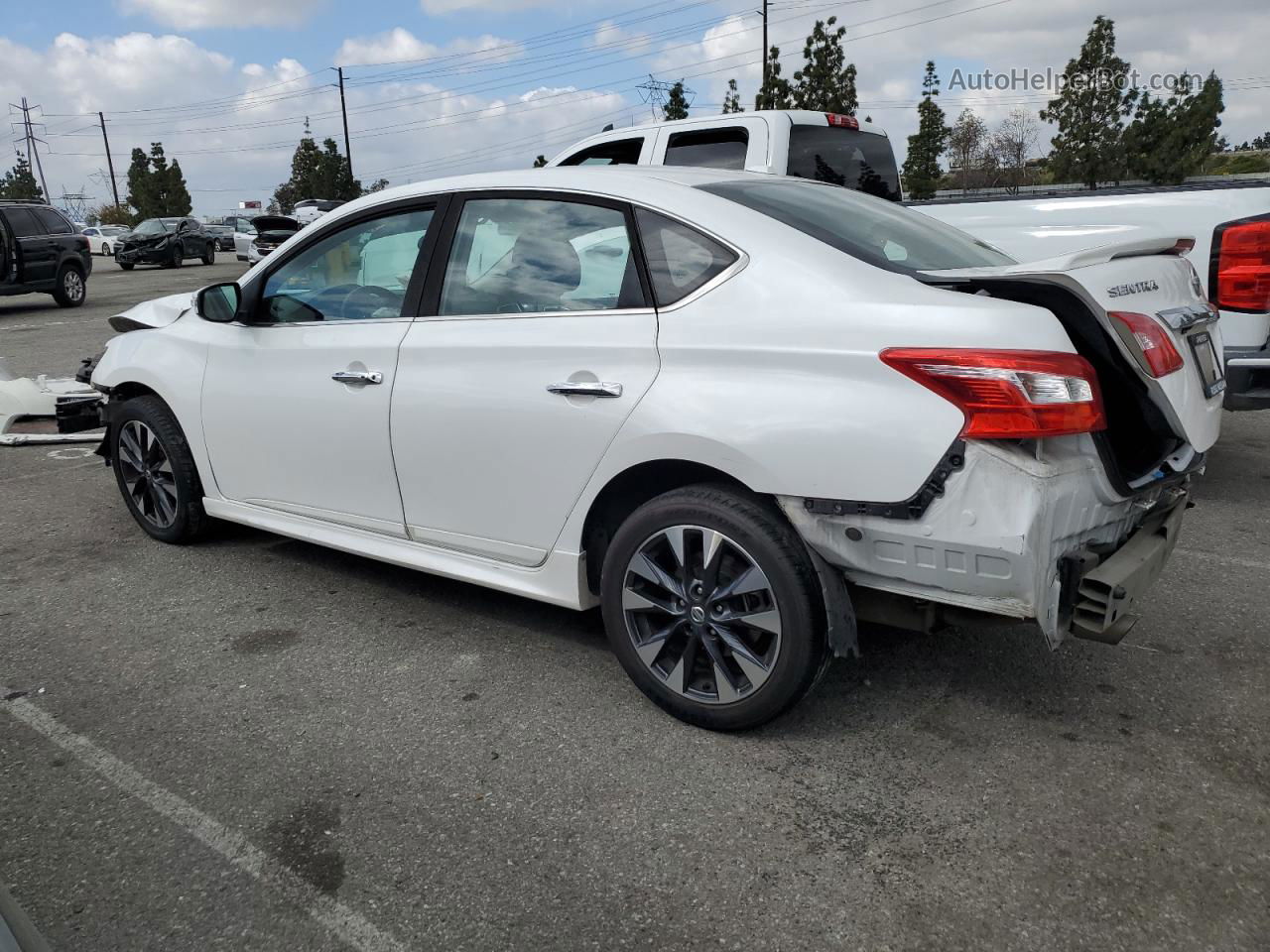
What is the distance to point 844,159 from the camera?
738 centimetres

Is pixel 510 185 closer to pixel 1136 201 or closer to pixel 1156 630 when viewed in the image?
pixel 1156 630

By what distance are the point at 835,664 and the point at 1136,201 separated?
3.54 meters

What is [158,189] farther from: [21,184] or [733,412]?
[733,412]

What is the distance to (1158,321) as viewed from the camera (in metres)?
2.89

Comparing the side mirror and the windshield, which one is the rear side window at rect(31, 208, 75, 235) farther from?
the side mirror

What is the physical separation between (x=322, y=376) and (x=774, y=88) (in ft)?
108

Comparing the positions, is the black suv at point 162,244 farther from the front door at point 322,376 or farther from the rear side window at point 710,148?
the front door at point 322,376

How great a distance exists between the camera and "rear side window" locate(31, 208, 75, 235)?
1733 centimetres

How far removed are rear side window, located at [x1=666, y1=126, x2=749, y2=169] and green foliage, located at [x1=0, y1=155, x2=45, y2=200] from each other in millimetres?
105111

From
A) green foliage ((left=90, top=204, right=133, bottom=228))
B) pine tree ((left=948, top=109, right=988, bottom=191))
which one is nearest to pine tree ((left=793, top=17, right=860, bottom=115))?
pine tree ((left=948, top=109, right=988, bottom=191))

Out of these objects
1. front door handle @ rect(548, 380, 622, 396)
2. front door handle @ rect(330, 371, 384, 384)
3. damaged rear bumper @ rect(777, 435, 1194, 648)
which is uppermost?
front door handle @ rect(548, 380, 622, 396)

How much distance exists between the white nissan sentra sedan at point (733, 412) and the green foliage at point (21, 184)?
354 feet

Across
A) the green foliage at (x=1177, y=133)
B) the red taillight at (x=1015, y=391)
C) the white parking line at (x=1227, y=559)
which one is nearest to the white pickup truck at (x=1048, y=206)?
the red taillight at (x=1015, y=391)

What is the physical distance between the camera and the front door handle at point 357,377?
364cm
